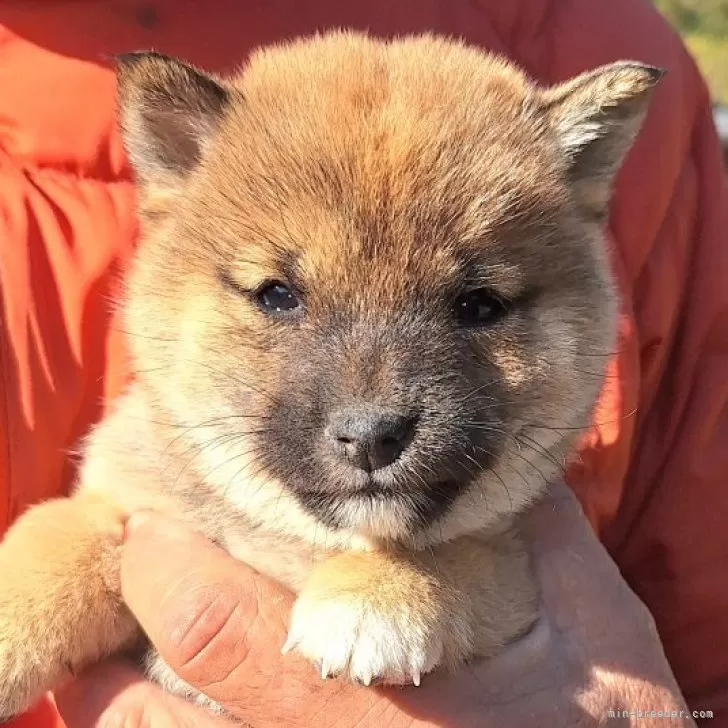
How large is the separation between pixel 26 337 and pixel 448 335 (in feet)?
3.13

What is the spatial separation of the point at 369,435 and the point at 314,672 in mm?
584

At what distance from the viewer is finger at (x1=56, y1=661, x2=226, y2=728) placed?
2062mm

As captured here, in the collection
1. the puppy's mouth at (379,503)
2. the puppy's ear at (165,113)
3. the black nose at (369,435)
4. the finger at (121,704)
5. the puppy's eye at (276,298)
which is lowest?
the finger at (121,704)

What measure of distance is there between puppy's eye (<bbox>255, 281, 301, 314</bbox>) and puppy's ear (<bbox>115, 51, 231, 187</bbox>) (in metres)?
0.46

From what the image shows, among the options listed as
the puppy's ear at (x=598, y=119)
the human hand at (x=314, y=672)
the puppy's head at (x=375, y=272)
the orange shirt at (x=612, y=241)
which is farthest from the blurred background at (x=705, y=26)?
the human hand at (x=314, y=672)

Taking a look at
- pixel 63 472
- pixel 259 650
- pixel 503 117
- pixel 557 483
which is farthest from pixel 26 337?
pixel 557 483

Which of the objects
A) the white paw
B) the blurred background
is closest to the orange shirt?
the white paw

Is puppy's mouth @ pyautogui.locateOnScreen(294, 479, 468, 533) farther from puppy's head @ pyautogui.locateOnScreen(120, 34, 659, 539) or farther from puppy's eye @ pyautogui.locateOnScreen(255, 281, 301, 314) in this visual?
puppy's eye @ pyautogui.locateOnScreen(255, 281, 301, 314)

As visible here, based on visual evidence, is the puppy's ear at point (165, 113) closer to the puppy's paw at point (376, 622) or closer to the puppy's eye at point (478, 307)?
the puppy's eye at point (478, 307)

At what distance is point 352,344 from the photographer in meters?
1.86

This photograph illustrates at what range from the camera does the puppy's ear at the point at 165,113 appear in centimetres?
207

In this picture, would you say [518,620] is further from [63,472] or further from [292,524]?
[63,472]

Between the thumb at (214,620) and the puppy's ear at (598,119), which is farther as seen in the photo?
the puppy's ear at (598,119)

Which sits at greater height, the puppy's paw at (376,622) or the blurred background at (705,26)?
the blurred background at (705,26)
